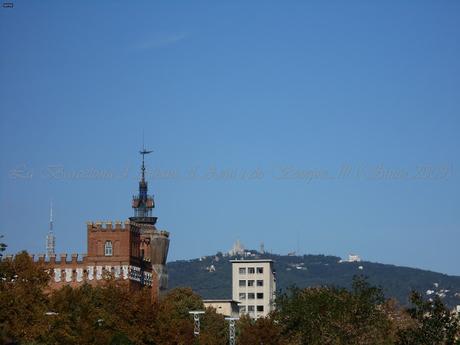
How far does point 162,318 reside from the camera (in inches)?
5064

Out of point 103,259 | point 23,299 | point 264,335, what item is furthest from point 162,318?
point 103,259

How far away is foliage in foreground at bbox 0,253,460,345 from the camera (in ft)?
357

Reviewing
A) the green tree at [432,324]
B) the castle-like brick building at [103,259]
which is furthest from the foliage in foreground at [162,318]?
the castle-like brick building at [103,259]

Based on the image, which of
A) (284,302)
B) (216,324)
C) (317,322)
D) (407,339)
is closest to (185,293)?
(216,324)

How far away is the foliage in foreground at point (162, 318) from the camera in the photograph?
109 m

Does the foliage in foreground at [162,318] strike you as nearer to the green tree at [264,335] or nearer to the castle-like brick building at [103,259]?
the green tree at [264,335]

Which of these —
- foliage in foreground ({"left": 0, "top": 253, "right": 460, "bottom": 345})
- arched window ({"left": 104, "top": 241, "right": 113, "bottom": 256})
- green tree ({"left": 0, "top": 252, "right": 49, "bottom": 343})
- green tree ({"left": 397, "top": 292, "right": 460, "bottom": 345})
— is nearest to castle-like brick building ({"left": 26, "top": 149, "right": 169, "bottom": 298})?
arched window ({"left": 104, "top": 241, "right": 113, "bottom": 256})

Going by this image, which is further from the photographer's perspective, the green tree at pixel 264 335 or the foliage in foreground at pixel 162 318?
the green tree at pixel 264 335

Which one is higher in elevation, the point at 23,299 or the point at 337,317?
the point at 23,299

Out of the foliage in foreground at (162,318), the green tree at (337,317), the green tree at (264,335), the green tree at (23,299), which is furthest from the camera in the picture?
the green tree at (264,335)

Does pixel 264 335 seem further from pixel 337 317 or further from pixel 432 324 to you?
pixel 432 324

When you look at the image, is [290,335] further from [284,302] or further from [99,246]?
[99,246]

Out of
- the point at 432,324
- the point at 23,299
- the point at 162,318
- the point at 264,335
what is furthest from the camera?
the point at 264,335

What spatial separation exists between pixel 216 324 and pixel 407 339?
78467 mm
